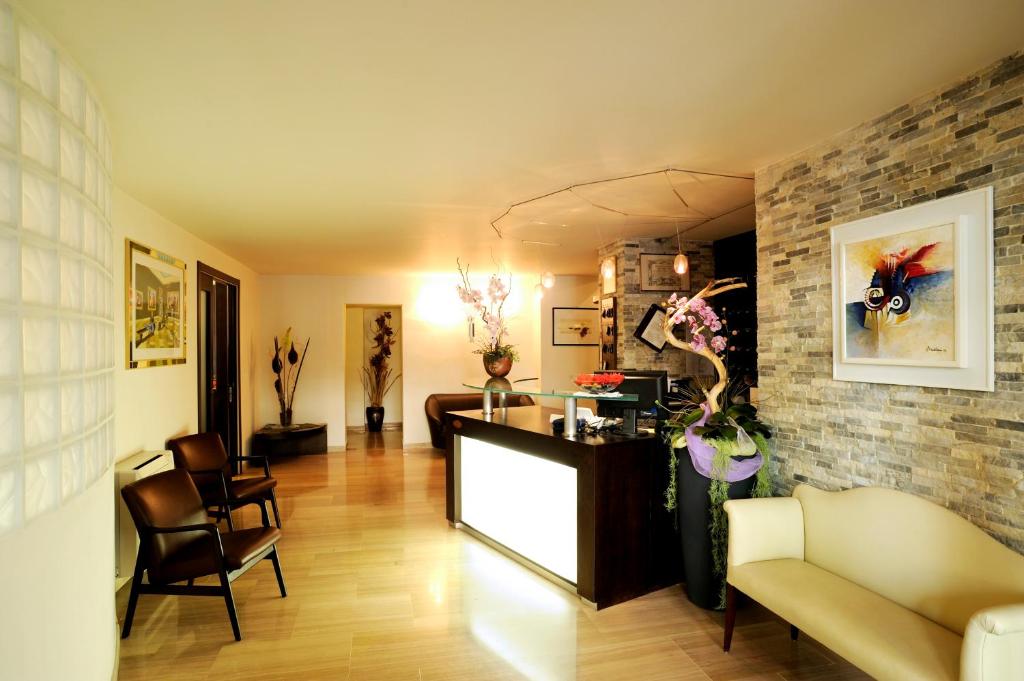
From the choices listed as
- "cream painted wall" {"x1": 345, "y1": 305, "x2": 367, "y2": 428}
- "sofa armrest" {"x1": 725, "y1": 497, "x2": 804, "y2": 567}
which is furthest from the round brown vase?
"cream painted wall" {"x1": 345, "y1": 305, "x2": 367, "y2": 428}

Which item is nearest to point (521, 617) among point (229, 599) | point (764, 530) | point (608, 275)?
point (764, 530)

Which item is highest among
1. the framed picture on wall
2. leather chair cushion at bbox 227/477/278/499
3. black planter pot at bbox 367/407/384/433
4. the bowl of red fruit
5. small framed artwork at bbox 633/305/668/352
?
the framed picture on wall

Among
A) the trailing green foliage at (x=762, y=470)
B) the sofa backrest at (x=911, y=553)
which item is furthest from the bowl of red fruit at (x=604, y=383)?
the sofa backrest at (x=911, y=553)

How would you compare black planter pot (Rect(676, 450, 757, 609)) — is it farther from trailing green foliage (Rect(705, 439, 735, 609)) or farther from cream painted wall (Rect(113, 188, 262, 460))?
cream painted wall (Rect(113, 188, 262, 460))

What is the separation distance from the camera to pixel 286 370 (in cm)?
794

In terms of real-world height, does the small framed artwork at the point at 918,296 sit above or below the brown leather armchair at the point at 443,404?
above

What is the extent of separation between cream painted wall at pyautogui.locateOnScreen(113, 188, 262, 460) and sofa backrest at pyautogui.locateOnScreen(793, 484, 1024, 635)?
4292 mm

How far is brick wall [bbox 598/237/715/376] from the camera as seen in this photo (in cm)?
538

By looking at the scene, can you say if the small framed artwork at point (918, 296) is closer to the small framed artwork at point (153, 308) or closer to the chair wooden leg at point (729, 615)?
the chair wooden leg at point (729, 615)

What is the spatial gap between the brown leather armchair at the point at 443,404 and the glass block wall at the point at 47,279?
5.62 meters

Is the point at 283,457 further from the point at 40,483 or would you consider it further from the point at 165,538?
the point at 40,483

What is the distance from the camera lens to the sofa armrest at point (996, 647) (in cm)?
169

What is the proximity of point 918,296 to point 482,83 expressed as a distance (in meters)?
2.16

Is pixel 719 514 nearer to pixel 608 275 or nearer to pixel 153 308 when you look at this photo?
pixel 608 275
